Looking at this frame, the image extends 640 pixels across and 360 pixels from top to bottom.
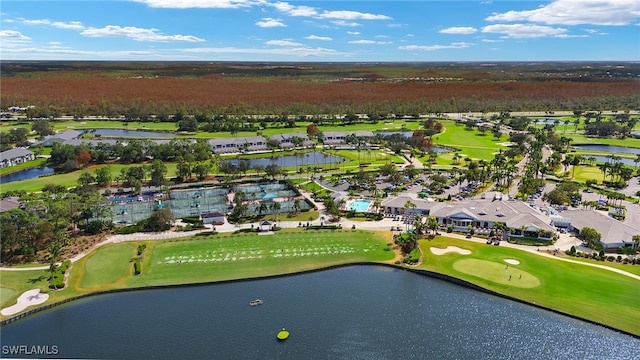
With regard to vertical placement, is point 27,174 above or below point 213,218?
above

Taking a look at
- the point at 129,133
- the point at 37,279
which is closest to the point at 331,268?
the point at 37,279

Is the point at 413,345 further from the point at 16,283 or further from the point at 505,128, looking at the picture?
the point at 505,128

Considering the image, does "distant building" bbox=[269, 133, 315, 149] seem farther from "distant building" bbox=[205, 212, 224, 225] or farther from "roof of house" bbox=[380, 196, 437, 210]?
"distant building" bbox=[205, 212, 224, 225]

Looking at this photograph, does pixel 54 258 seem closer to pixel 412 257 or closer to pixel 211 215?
pixel 211 215

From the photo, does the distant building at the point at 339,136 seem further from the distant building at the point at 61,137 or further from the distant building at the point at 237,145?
the distant building at the point at 61,137

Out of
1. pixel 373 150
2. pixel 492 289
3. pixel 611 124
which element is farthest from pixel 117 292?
pixel 611 124

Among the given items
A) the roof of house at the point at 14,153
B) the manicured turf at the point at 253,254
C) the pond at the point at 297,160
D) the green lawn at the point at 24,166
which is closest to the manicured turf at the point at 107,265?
the manicured turf at the point at 253,254

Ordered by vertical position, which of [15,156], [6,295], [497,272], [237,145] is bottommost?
[6,295]
